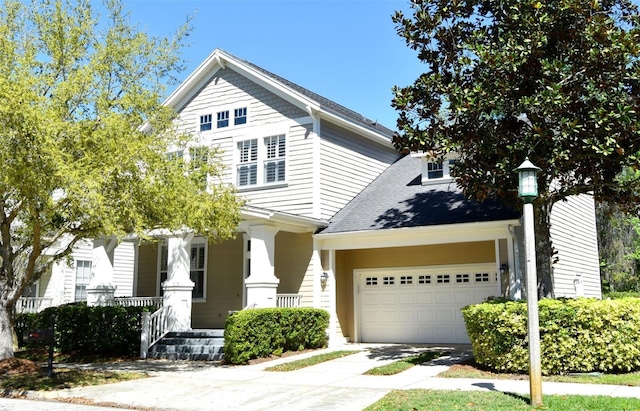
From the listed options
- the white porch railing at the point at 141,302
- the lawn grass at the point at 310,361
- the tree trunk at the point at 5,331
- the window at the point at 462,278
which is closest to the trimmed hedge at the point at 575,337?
the lawn grass at the point at 310,361

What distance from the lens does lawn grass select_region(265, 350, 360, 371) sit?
1252 cm

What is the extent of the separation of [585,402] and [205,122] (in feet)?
48.9

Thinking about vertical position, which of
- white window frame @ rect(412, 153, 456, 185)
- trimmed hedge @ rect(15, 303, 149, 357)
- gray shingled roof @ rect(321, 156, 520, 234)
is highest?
white window frame @ rect(412, 153, 456, 185)

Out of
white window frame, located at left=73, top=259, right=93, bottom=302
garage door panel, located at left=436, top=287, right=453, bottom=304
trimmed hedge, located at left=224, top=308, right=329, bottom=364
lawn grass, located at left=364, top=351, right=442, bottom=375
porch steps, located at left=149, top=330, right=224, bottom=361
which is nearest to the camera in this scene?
lawn grass, located at left=364, top=351, right=442, bottom=375

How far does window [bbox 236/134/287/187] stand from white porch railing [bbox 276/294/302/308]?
A: 3.59 m

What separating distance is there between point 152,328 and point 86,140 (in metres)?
6.52

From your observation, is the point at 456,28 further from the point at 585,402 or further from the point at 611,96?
the point at 585,402

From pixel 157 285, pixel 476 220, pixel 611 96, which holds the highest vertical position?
pixel 611 96

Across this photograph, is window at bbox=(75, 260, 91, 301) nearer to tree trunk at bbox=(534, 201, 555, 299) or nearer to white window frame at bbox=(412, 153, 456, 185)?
white window frame at bbox=(412, 153, 456, 185)

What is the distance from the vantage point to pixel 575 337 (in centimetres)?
1053

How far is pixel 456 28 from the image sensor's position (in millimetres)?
12828

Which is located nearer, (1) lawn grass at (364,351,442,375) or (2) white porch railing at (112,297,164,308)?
(1) lawn grass at (364,351,442,375)

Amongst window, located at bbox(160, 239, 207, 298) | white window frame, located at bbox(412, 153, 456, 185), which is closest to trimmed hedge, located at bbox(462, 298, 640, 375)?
white window frame, located at bbox(412, 153, 456, 185)

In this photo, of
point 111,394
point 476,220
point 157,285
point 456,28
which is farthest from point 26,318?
point 456,28
